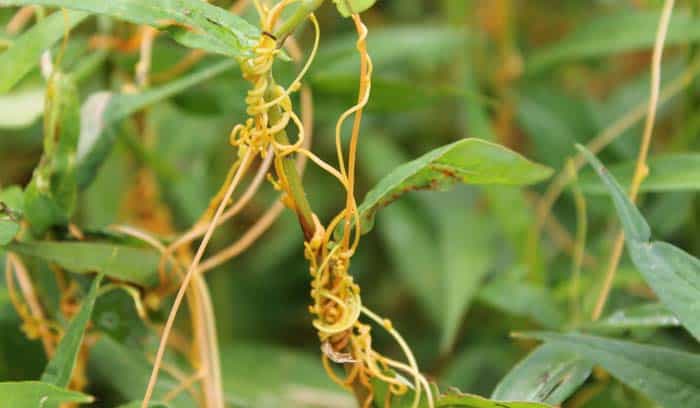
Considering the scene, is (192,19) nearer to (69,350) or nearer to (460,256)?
(69,350)

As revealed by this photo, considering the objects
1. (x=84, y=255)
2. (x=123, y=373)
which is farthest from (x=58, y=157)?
(x=123, y=373)

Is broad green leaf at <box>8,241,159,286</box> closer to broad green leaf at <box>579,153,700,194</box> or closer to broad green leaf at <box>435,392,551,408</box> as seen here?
broad green leaf at <box>435,392,551,408</box>

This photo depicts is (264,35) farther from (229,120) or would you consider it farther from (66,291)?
(229,120)

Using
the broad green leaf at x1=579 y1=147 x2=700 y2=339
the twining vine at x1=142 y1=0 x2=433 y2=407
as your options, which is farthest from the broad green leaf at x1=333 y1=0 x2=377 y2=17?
the broad green leaf at x1=579 y1=147 x2=700 y2=339

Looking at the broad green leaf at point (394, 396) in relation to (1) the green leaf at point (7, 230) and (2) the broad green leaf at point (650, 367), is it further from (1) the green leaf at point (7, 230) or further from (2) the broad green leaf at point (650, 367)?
(1) the green leaf at point (7, 230)

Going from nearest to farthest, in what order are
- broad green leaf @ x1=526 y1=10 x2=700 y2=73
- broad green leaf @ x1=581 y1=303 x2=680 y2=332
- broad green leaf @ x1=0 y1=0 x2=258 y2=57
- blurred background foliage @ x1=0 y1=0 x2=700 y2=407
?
broad green leaf @ x1=0 y1=0 x2=258 y2=57
broad green leaf @ x1=581 y1=303 x2=680 y2=332
blurred background foliage @ x1=0 y1=0 x2=700 y2=407
broad green leaf @ x1=526 y1=10 x2=700 y2=73

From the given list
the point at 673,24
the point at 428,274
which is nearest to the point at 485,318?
the point at 428,274

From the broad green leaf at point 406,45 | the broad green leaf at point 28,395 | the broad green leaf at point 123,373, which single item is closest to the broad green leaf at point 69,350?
the broad green leaf at point 28,395
